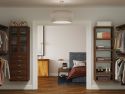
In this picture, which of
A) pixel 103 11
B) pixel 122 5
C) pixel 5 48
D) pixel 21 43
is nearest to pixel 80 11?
pixel 103 11

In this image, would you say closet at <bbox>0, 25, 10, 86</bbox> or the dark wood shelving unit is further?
the dark wood shelving unit

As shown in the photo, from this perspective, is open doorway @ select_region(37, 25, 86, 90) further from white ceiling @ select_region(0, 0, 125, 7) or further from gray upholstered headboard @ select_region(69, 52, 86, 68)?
white ceiling @ select_region(0, 0, 125, 7)

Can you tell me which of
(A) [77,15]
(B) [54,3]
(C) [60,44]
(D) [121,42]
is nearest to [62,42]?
(C) [60,44]

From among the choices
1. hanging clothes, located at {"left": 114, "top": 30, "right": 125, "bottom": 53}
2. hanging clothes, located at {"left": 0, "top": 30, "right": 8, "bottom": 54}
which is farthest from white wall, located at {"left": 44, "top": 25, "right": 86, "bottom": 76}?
hanging clothes, located at {"left": 0, "top": 30, "right": 8, "bottom": 54}

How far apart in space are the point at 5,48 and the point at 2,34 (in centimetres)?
42

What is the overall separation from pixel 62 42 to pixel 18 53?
3822 mm

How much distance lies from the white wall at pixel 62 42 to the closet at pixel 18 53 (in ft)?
11.7

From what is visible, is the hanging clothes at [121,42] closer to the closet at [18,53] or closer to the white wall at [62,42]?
the closet at [18,53]

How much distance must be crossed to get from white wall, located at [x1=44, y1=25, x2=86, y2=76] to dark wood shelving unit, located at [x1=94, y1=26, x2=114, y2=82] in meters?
3.18

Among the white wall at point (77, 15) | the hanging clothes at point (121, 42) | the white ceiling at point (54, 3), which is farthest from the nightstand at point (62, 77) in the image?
the white ceiling at point (54, 3)

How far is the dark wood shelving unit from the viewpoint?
6.70m

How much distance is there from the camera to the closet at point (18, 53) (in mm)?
6625

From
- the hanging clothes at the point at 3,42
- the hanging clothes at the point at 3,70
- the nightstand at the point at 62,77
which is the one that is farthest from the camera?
the nightstand at the point at 62,77

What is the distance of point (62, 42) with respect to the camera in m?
10.2
